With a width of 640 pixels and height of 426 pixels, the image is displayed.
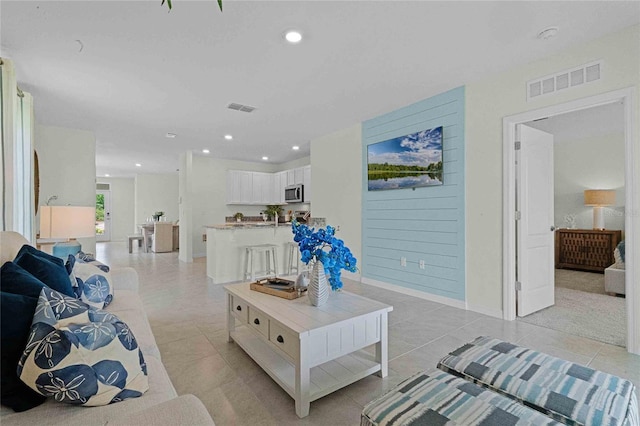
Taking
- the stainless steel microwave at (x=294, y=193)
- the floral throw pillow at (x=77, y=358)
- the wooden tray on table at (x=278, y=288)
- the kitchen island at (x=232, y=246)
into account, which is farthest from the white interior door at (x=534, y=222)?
the stainless steel microwave at (x=294, y=193)

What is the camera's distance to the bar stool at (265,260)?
4891mm

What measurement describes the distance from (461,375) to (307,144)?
5.46 metres

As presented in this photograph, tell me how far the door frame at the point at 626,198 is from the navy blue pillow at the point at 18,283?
366 centimetres

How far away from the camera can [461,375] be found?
147 cm

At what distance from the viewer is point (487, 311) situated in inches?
131

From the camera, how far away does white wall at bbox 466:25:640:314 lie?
2.88 m

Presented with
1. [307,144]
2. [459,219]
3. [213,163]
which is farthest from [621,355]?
[213,163]

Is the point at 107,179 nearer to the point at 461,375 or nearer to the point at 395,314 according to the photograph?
the point at 395,314

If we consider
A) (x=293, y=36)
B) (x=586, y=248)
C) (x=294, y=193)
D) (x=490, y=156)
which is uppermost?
(x=293, y=36)

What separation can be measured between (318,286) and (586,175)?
6.63 meters

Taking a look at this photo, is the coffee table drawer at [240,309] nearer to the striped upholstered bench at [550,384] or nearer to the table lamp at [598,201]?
the striped upholstered bench at [550,384]

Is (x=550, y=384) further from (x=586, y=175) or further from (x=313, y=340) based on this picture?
(x=586, y=175)

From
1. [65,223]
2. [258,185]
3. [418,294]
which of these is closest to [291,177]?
[258,185]

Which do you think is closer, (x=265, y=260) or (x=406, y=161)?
(x=406, y=161)
